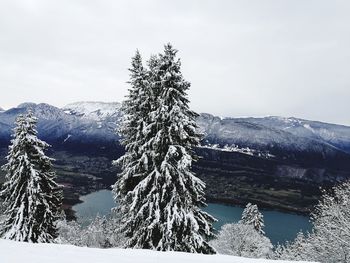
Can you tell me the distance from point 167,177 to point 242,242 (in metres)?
37.3

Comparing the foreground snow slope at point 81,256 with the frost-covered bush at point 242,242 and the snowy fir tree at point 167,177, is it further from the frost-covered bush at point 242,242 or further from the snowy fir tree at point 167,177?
the frost-covered bush at point 242,242

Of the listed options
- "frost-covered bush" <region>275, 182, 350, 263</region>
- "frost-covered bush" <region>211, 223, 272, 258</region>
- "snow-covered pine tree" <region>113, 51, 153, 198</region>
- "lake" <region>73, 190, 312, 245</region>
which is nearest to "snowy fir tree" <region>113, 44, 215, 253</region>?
"snow-covered pine tree" <region>113, 51, 153, 198</region>

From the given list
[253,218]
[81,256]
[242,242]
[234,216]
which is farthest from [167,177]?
[234,216]

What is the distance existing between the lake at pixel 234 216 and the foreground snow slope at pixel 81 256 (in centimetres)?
10440

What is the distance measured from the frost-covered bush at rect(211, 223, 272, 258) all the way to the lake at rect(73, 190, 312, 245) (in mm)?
59149

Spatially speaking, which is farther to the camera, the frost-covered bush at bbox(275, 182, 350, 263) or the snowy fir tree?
the frost-covered bush at bbox(275, 182, 350, 263)

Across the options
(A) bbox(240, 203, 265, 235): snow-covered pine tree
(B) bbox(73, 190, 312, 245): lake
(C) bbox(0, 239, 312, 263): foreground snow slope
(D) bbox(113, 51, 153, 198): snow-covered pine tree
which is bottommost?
(B) bbox(73, 190, 312, 245): lake

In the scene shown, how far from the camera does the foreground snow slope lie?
29.7 feet

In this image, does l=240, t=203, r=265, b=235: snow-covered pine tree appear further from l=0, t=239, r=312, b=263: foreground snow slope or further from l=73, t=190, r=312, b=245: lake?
l=73, t=190, r=312, b=245: lake

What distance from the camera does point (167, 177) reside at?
59.8 feet

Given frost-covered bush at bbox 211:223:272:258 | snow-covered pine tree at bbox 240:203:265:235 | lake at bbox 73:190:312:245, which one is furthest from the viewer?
lake at bbox 73:190:312:245

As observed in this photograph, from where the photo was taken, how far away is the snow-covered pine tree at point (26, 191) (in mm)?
21500

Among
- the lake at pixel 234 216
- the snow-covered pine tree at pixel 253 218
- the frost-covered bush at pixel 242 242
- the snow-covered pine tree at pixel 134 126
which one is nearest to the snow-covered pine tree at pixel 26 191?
the snow-covered pine tree at pixel 134 126

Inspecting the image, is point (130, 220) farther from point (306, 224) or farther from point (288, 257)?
point (306, 224)
